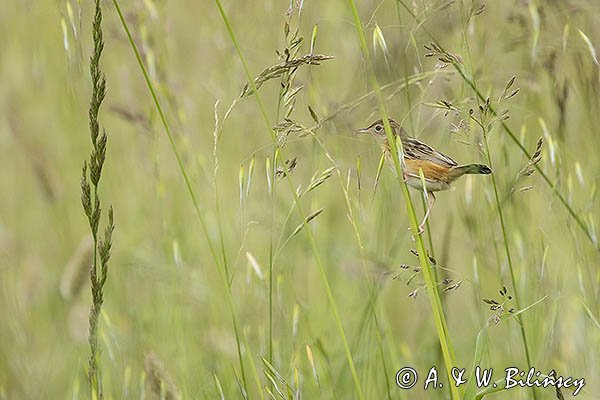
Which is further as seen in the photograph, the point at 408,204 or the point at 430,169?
the point at 430,169

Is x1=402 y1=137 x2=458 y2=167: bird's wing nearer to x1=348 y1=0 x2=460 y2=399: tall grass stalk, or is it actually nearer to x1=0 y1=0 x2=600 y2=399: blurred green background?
x1=0 y1=0 x2=600 y2=399: blurred green background

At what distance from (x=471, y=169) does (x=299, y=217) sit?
852 mm

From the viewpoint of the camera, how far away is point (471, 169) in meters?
1.38

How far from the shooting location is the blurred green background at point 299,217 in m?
1.85

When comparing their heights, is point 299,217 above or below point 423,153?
below

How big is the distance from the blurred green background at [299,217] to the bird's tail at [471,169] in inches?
2.1

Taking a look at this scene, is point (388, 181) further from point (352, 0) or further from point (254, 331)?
point (352, 0)

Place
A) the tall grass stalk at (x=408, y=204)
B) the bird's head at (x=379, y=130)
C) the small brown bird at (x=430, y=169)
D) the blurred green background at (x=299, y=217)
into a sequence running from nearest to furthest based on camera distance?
the tall grass stalk at (x=408, y=204)
the small brown bird at (x=430, y=169)
the bird's head at (x=379, y=130)
the blurred green background at (x=299, y=217)

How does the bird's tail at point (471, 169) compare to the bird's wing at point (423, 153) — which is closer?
the bird's tail at point (471, 169)

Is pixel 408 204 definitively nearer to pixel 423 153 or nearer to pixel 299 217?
pixel 423 153
